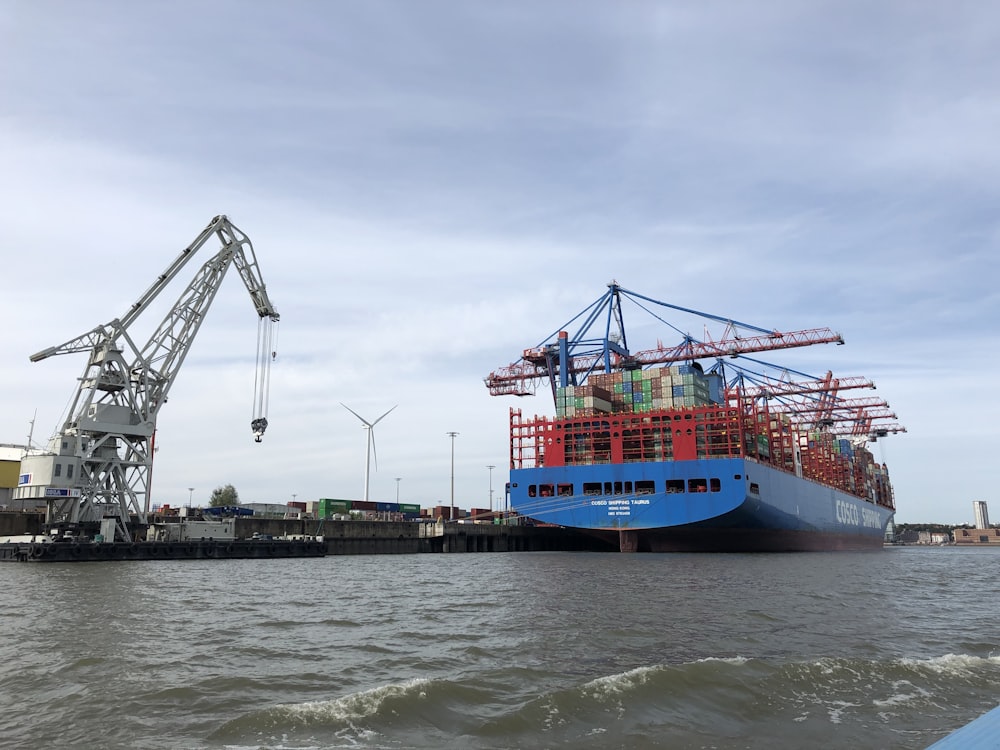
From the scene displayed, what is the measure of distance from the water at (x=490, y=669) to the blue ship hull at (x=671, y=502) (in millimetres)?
29180

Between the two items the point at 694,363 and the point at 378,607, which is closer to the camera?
the point at 378,607

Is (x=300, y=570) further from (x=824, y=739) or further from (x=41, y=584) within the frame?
(x=824, y=739)

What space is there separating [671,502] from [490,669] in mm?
46645

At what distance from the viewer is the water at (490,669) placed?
10422 mm

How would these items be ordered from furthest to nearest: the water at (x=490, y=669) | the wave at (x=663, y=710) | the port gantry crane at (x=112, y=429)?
the port gantry crane at (x=112, y=429), the water at (x=490, y=669), the wave at (x=663, y=710)

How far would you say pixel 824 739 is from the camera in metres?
10.1

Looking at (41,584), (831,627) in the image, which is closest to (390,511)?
(41,584)

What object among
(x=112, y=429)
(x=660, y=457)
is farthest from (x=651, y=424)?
(x=112, y=429)

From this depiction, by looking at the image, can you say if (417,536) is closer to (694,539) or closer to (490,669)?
(694,539)

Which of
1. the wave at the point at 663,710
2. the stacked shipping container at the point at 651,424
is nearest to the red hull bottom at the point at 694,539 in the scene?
the stacked shipping container at the point at 651,424

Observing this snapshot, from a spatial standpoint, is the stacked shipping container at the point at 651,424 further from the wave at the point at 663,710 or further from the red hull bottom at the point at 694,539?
the wave at the point at 663,710

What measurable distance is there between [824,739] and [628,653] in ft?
19.3

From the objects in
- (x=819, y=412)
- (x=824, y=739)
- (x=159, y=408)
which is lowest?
(x=824, y=739)

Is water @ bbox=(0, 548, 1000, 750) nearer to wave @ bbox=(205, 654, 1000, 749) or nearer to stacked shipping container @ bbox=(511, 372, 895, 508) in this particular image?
wave @ bbox=(205, 654, 1000, 749)
